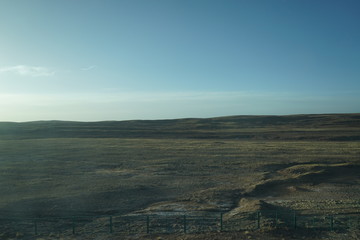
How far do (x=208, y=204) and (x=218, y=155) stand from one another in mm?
21902

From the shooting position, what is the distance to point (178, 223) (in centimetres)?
1783

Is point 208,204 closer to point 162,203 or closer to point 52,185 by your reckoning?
point 162,203

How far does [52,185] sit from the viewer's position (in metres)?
27.4

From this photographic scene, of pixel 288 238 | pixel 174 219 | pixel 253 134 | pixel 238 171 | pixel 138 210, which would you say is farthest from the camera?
pixel 253 134

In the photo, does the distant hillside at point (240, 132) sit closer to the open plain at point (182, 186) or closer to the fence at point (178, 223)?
the open plain at point (182, 186)

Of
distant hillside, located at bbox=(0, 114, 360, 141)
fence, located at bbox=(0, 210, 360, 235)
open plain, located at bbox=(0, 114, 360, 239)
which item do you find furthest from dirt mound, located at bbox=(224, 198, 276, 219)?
distant hillside, located at bbox=(0, 114, 360, 141)

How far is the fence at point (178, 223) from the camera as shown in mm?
16672

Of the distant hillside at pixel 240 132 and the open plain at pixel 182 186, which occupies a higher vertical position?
the distant hillside at pixel 240 132

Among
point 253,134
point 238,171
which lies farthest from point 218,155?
point 253,134

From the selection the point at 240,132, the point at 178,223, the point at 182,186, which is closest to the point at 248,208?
the point at 178,223

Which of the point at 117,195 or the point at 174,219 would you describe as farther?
the point at 117,195

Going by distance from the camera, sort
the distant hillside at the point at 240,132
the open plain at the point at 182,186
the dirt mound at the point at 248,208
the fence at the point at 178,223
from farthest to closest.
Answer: the distant hillside at the point at 240,132
the dirt mound at the point at 248,208
the open plain at the point at 182,186
the fence at the point at 178,223

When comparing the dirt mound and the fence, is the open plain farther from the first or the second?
the fence

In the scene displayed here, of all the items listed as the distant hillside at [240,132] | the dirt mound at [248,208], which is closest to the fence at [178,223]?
the dirt mound at [248,208]
